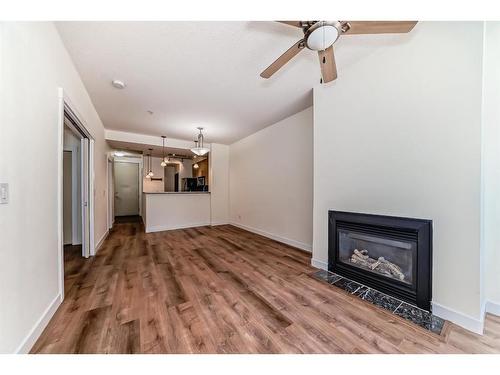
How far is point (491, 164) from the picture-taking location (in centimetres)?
163

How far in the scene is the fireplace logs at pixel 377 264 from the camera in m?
1.84

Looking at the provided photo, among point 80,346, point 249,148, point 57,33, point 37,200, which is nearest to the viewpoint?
point 80,346

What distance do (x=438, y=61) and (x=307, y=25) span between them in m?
1.21

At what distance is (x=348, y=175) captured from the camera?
7.43 feet

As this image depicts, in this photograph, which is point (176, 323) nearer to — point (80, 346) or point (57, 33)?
point (80, 346)

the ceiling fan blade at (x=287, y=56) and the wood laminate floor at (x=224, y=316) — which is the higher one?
the ceiling fan blade at (x=287, y=56)

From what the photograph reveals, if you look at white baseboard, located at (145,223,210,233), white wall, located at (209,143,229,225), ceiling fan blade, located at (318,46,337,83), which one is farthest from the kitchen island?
ceiling fan blade, located at (318,46,337,83)

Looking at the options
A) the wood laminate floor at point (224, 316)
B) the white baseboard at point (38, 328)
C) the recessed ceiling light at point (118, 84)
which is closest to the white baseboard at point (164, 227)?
the wood laminate floor at point (224, 316)

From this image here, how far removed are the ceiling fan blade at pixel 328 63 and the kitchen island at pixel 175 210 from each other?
453 cm

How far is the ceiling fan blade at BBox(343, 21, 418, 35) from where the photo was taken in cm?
127

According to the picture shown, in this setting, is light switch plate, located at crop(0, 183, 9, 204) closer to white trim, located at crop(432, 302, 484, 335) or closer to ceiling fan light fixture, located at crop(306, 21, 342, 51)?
ceiling fan light fixture, located at crop(306, 21, 342, 51)

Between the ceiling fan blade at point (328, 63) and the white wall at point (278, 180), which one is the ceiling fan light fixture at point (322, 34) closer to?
the ceiling fan blade at point (328, 63)

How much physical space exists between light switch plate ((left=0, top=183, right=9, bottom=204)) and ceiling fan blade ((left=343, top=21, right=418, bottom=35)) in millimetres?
2335
